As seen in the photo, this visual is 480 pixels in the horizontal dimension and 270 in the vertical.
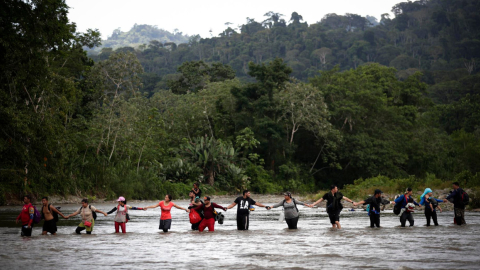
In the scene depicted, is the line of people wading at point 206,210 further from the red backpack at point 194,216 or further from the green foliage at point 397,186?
the green foliage at point 397,186

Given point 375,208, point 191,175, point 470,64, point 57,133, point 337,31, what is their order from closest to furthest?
point 375,208
point 57,133
point 191,175
point 470,64
point 337,31

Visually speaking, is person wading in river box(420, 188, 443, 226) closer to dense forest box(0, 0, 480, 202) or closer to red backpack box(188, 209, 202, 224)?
red backpack box(188, 209, 202, 224)

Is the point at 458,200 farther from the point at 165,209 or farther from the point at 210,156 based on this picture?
the point at 210,156

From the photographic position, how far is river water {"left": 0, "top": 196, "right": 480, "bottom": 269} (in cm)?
1088

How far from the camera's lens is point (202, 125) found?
60688mm

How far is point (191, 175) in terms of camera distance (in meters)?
49.4

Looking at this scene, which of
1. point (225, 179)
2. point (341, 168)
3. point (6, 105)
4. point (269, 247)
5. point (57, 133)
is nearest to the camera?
point (269, 247)

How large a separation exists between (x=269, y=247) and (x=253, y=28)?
17433 cm

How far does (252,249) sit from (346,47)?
495 ft

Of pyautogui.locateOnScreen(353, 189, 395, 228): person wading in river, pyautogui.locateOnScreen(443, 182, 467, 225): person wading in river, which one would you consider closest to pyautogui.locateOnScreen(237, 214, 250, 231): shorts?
pyautogui.locateOnScreen(353, 189, 395, 228): person wading in river

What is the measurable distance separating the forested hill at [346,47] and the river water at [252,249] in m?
117

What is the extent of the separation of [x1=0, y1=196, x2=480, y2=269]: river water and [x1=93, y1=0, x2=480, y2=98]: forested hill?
116524 mm

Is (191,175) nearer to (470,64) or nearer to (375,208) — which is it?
(375,208)

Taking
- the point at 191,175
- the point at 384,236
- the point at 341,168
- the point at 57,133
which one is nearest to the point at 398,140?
the point at 341,168
